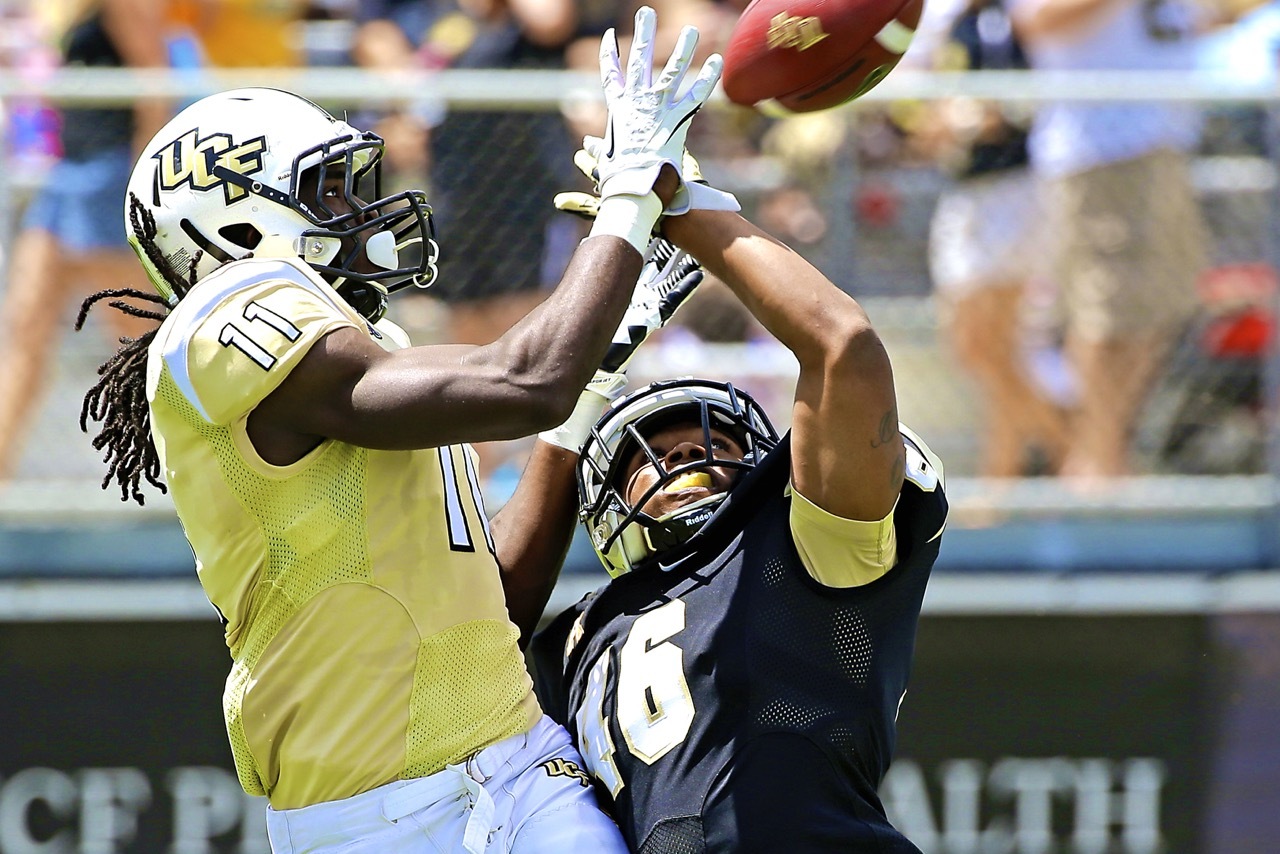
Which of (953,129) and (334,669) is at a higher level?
(334,669)

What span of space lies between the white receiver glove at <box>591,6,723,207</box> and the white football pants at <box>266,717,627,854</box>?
985 mm

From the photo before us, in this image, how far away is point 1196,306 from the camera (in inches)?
208

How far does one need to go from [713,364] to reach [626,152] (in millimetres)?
2676

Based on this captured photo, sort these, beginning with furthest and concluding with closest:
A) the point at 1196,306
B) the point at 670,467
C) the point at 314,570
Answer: the point at 1196,306
the point at 670,467
the point at 314,570

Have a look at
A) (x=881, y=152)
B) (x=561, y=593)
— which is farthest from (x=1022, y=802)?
(x=881, y=152)

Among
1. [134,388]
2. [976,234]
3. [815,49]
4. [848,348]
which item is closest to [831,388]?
[848,348]

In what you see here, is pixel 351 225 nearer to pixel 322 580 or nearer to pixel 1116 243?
pixel 322 580

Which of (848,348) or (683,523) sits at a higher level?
(848,348)

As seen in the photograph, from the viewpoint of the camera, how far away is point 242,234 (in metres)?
2.75

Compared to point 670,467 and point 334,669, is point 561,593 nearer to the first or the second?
point 670,467

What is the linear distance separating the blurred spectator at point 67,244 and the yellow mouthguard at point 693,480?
2.86 m

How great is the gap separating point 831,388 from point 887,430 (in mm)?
117

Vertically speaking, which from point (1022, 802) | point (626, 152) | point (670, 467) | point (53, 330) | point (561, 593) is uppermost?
point (626, 152)

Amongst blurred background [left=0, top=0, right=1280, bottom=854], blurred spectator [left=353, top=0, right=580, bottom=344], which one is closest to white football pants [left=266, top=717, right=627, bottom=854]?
blurred background [left=0, top=0, right=1280, bottom=854]
